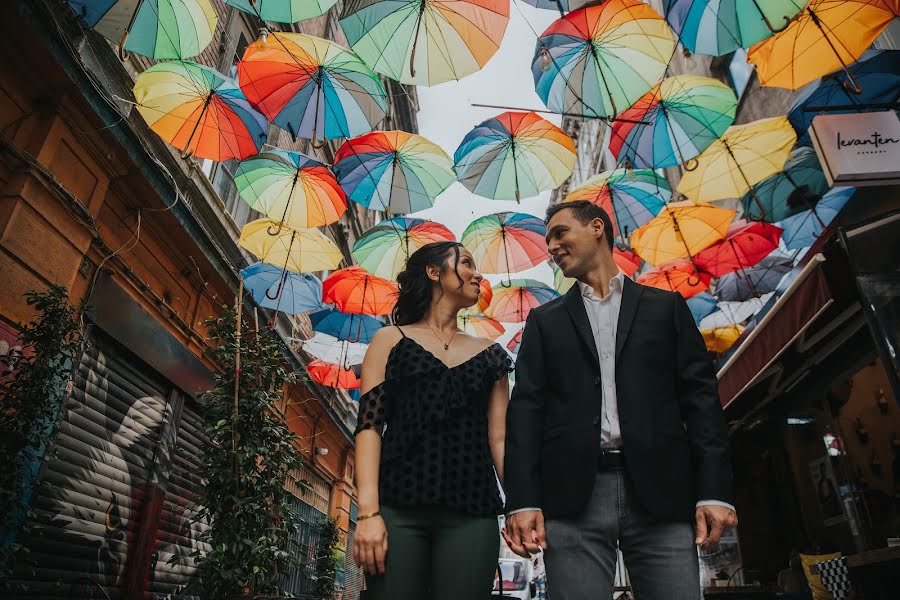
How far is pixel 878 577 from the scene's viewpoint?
389 cm

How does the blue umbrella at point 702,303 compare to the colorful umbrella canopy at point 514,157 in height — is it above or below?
below

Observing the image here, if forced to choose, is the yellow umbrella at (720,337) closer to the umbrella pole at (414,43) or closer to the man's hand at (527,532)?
the umbrella pole at (414,43)

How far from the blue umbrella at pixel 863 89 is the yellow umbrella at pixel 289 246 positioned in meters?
5.85

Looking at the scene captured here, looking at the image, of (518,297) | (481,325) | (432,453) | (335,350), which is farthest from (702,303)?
(432,453)

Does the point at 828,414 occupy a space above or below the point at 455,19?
below

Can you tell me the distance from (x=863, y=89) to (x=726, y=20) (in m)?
1.52

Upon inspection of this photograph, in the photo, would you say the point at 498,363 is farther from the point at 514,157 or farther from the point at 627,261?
the point at 627,261

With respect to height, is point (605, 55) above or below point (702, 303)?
above

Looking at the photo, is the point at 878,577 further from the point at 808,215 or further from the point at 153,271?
the point at 153,271

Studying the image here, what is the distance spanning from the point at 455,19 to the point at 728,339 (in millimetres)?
7912

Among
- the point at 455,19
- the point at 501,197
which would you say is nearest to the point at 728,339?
the point at 501,197

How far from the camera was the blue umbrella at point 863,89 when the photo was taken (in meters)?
5.25

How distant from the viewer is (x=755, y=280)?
32.5 feet

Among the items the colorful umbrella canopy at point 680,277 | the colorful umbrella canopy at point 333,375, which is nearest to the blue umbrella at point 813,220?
the colorful umbrella canopy at point 680,277
